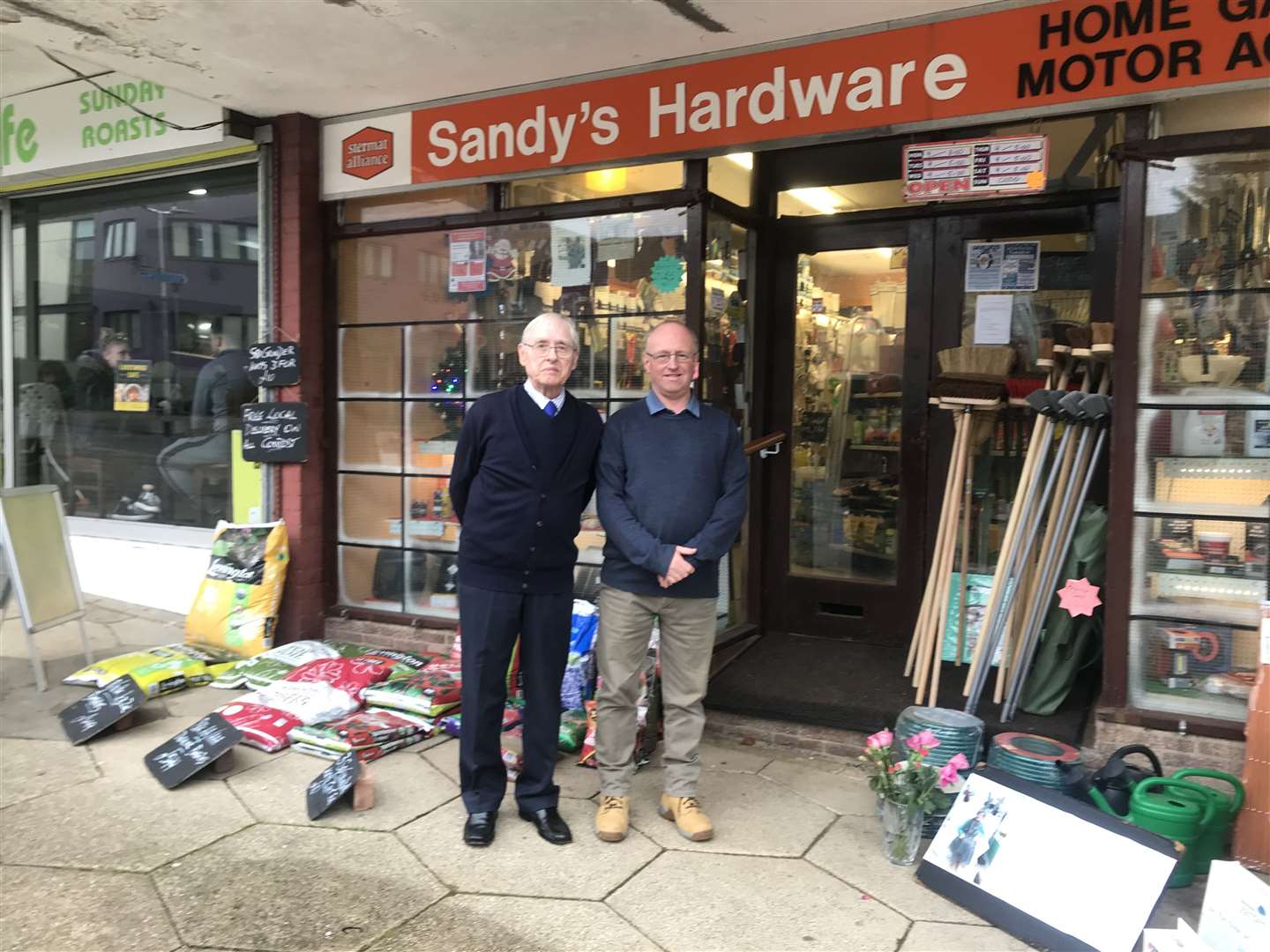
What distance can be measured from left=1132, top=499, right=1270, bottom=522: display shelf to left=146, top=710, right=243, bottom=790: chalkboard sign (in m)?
3.80

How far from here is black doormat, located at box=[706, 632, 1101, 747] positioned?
4.14 m

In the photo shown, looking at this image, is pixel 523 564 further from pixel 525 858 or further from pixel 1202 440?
pixel 1202 440

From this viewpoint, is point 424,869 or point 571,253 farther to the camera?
point 571,253

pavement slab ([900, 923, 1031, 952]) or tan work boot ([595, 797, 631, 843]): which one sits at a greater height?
tan work boot ([595, 797, 631, 843])

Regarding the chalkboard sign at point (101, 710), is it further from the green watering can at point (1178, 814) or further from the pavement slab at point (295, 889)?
the green watering can at point (1178, 814)

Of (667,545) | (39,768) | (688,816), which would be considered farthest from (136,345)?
(688,816)

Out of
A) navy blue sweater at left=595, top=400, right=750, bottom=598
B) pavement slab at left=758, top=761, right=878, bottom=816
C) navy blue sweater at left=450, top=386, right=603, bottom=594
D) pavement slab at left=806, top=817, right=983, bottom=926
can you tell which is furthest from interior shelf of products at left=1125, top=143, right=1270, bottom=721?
navy blue sweater at left=450, top=386, right=603, bottom=594

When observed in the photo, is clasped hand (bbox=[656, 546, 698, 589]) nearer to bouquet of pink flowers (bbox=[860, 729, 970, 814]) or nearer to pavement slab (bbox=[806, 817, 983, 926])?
bouquet of pink flowers (bbox=[860, 729, 970, 814])

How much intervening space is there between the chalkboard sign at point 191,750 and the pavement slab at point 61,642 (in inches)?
78.4

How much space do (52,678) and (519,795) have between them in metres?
3.29

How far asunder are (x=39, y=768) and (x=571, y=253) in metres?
3.43

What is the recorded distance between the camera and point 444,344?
17.6 feet

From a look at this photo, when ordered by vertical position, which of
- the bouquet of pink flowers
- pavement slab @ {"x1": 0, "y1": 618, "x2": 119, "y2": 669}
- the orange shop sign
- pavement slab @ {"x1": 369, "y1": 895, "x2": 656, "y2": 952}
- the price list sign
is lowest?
pavement slab @ {"x1": 369, "y1": 895, "x2": 656, "y2": 952}

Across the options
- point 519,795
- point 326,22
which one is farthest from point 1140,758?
point 326,22
